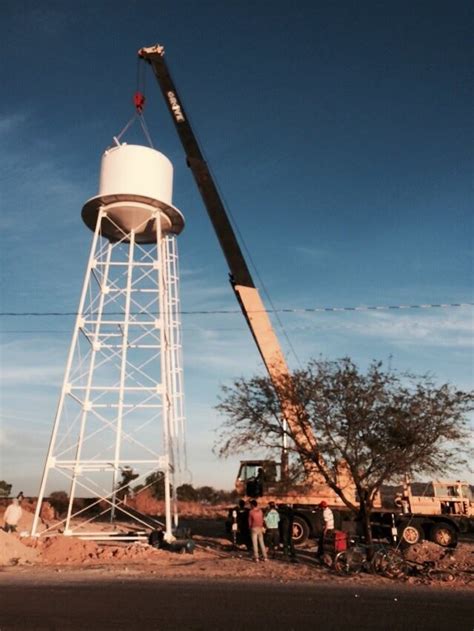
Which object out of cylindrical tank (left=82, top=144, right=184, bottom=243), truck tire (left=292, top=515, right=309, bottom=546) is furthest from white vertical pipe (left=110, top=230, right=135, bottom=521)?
truck tire (left=292, top=515, right=309, bottom=546)

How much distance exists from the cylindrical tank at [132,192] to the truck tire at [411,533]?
13840mm

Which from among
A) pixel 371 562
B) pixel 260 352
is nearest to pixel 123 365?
pixel 260 352

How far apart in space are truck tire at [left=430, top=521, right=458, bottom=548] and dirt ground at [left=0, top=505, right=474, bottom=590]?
33 cm

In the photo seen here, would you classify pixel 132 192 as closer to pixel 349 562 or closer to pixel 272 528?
pixel 272 528

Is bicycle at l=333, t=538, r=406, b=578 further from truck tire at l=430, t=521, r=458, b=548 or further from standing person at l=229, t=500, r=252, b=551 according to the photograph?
truck tire at l=430, t=521, r=458, b=548

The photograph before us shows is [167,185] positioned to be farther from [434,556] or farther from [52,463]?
[434,556]

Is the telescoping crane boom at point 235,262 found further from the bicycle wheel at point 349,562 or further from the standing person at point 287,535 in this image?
the bicycle wheel at point 349,562

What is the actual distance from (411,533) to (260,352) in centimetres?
815

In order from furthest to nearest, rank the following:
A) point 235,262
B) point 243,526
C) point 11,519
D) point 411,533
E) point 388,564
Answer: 1. point 235,262
2. point 11,519
3. point 411,533
4. point 243,526
5. point 388,564

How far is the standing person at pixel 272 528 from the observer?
57.7ft

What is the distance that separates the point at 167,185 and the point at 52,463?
35.1 ft

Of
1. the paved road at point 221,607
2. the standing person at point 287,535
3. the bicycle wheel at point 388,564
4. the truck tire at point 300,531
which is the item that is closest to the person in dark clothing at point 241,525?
the truck tire at point 300,531

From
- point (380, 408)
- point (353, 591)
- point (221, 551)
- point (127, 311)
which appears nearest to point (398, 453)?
point (380, 408)

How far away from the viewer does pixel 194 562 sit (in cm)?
1622
